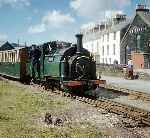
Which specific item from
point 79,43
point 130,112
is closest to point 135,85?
point 79,43

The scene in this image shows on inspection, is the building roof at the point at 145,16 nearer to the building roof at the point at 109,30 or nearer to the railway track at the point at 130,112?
the building roof at the point at 109,30

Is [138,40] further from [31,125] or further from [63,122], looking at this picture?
[31,125]

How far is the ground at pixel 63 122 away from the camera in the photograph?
435 inches

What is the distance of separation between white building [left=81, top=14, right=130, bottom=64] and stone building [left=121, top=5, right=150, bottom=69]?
3.21 m

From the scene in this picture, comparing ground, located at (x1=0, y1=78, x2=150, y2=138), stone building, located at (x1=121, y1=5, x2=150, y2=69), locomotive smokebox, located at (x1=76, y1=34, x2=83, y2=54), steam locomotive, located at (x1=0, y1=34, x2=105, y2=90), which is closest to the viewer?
ground, located at (x1=0, y1=78, x2=150, y2=138)

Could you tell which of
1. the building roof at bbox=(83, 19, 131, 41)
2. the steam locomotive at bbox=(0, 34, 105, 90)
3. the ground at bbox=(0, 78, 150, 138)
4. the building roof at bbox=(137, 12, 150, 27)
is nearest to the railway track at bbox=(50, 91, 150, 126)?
the ground at bbox=(0, 78, 150, 138)

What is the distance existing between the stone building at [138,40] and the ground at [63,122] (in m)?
44.8

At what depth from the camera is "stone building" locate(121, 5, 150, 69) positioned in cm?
6106

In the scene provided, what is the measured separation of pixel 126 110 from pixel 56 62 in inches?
272

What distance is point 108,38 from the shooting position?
79500 mm

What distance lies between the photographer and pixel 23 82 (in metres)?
30.8

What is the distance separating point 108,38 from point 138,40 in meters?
14.8

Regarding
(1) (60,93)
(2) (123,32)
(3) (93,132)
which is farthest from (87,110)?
(2) (123,32)

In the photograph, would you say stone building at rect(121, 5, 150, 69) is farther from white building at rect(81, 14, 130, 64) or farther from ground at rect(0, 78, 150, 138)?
ground at rect(0, 78, 150, 138)
